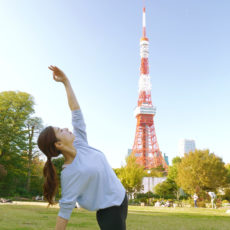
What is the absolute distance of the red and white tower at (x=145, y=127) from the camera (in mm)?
57188

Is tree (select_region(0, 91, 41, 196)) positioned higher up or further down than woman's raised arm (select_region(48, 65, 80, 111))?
higher up

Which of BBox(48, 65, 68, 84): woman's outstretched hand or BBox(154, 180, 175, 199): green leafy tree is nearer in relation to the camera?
BBox(48, 65, 68, 84): woman's outstretched hand

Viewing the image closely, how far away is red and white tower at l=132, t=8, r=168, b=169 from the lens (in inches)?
2251

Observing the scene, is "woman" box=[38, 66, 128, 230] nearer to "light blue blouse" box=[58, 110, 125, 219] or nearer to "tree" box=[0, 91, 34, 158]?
"light blue blouse" box=[58, 110, 125, 219]

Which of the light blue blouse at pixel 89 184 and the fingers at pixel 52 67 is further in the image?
the fingers at pixel 52 67

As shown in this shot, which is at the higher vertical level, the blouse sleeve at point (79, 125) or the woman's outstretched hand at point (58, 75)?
the woman's outstretched hand at point (58, 75)

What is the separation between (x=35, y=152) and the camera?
29.8 meters

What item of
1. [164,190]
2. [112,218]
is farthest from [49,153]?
[164,190]

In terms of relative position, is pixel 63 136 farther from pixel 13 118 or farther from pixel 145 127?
pixel 145 127

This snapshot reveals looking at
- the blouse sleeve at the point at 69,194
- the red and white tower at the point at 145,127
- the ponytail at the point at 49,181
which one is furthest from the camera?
the red and white tower at the point at 145,127

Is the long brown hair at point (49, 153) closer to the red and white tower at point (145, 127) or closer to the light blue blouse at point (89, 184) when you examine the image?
the light blue blouse at point (89, 184)

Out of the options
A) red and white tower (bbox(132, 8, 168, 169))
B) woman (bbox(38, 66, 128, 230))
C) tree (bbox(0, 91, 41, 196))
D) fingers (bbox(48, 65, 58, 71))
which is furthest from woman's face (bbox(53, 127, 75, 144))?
red and white tower (bbox(132, 8, 168, 169))

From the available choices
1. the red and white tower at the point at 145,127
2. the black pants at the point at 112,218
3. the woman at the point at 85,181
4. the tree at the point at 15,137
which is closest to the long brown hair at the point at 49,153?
the woman at the point at 85,181

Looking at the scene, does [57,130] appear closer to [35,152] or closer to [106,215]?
[106,215]
